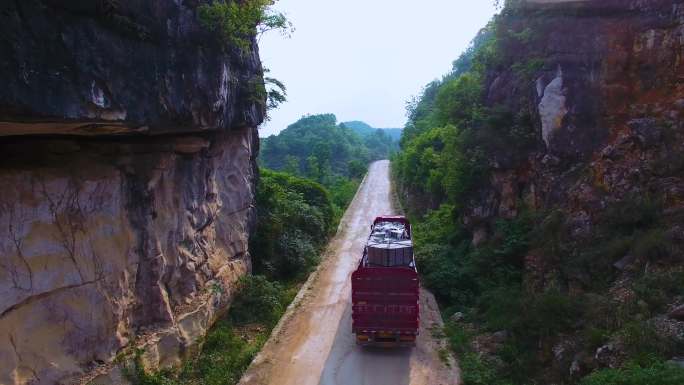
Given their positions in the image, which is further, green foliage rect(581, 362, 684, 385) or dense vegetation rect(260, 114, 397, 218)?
dense vegetation rect(260, 114, 397, 218)

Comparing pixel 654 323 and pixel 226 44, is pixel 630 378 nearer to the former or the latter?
pixel 654 323

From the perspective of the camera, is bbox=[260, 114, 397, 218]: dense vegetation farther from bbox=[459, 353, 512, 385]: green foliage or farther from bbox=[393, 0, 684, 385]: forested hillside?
bbox=[459, 353, 512, 385]: green foliage

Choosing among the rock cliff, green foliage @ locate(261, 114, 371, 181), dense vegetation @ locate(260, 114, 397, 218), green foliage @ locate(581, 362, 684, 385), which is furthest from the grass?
green foliage @ locate(261, 114, 371, 181)

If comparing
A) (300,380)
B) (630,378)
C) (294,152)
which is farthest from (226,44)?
(294,152)

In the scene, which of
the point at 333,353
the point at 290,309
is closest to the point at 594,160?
the point at 333,353

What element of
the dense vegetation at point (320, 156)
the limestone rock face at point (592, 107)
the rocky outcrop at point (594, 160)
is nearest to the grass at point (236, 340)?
the rocky outcrop at point (594, 160)

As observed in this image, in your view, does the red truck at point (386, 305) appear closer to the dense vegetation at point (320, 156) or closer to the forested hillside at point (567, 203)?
the forested hillside at point (567, 203)
